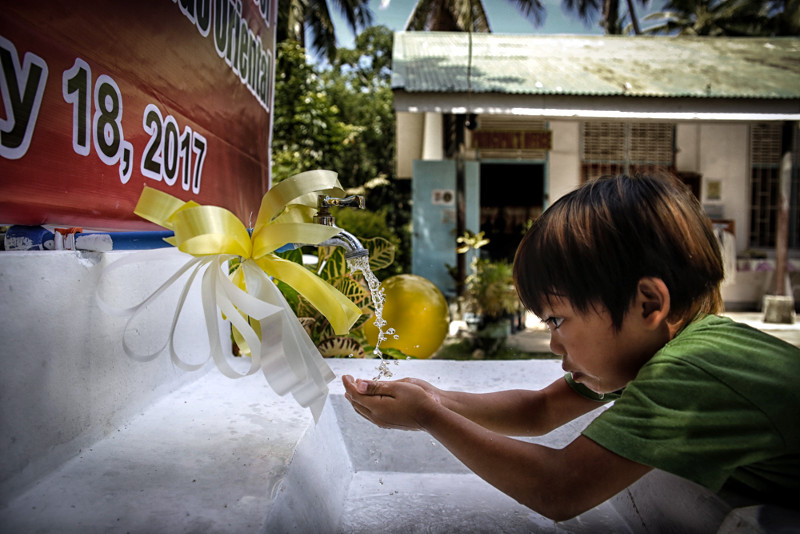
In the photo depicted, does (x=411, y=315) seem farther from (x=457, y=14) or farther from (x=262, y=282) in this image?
(x=457, y=14)

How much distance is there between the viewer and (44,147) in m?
0.79

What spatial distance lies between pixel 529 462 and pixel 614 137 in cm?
729

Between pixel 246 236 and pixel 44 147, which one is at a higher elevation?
pixel 44 147

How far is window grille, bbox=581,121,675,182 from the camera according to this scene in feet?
23.6

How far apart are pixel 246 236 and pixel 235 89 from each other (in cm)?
97

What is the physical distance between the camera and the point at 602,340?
83 centimetres

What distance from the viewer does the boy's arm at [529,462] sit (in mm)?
702

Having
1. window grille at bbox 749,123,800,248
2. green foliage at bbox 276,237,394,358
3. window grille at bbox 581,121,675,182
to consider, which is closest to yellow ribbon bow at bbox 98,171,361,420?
green foliage at bbox 276,237,394,358

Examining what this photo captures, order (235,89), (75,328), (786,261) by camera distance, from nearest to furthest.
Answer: (75,328) < (235,89) < (786,261)

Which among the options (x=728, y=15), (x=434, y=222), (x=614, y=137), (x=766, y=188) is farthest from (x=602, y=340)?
(x=728, y=15)

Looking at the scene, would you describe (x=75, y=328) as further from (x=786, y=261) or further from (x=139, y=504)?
(x=786, y=261)

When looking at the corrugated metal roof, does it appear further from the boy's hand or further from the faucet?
the boy's hand

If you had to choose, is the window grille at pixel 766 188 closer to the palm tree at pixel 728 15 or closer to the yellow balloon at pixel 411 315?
the yellow balloon at pixel 411 315

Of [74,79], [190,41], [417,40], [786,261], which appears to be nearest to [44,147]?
[74,79]
